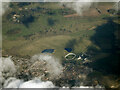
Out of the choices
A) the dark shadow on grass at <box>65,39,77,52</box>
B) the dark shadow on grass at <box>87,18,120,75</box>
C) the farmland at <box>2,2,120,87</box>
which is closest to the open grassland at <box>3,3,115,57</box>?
the farmland at <box>2,2,120,87</box>

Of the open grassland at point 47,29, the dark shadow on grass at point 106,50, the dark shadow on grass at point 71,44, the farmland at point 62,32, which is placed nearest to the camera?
the dark shadow on grass at point 106,50

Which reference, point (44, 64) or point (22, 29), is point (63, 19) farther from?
point (44, 64)

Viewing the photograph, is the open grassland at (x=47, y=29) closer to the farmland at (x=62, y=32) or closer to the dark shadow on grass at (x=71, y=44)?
the farmland at (x=62, y=32)

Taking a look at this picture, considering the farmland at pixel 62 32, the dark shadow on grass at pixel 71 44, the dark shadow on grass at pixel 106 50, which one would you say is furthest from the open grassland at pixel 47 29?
the dark shadow on grass at pixel 106 50

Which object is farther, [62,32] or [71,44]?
[62,32]

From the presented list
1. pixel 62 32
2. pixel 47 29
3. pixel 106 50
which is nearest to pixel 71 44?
pixel 62 32

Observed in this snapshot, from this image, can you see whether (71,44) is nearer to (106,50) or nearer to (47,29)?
(106,50)

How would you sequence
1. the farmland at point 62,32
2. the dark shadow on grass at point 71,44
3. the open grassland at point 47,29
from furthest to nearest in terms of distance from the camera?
1. the open grassland at point 47,29
2. the dark shadow on grass at point 71,44
3. the farmland at point 62,32

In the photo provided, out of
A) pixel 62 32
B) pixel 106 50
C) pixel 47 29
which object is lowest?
pixel 106 50

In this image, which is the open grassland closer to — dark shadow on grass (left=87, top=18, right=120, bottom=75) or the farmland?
the farmland
